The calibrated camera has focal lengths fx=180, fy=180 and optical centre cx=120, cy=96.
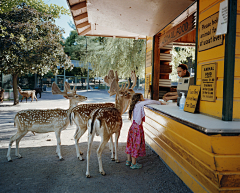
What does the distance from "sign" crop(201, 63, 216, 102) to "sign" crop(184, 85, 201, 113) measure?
0.33 ft

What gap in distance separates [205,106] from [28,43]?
28.3 ft

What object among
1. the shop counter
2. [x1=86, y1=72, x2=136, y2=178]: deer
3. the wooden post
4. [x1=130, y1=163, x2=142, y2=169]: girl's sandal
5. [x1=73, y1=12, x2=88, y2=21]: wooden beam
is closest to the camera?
the shop counter

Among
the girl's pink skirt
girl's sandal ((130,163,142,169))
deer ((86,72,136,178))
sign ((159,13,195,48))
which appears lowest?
A: girl's sandal ((130,163,142,169))

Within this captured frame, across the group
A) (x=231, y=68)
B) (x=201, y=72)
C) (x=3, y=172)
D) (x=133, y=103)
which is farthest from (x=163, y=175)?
(x=3, y=172)

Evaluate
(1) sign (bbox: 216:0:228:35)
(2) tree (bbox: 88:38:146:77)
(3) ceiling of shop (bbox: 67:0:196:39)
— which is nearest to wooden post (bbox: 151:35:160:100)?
(3) ceiling of shop (bbox: 67:0:196:39)

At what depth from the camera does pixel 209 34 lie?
8.84 feet

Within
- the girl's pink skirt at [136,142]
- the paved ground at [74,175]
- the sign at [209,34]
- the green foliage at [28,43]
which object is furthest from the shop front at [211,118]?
the green foliage at [28,43]

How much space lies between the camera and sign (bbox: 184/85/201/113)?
289 cm

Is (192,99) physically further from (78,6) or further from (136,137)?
(78,6)

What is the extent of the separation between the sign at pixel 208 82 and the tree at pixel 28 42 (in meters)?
7.94

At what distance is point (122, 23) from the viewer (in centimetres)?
477

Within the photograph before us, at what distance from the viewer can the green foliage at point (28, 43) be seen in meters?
8.12

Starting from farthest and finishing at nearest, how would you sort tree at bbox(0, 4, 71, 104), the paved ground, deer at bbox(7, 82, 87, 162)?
tree at bbox(0, 4, 71, 104) → deer at bbox(7, 82, 87, 162) → the paved ground

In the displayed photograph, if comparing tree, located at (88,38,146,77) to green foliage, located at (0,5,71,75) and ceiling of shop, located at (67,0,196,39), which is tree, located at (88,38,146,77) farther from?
ceiling of shop, located at (67,0,196,39)
